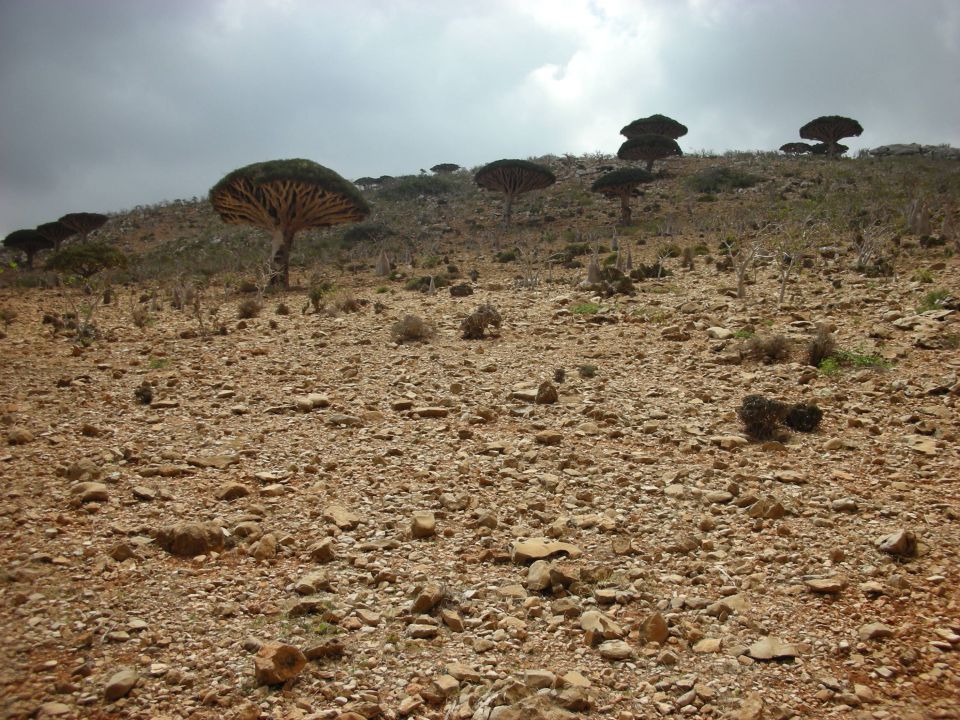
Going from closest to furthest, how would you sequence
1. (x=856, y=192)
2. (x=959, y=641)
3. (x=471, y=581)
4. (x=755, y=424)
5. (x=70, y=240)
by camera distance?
(x=959, y=641), (x=471, y=581), (x=755, y=424), (x=856, y=192), (x=70, y=240)

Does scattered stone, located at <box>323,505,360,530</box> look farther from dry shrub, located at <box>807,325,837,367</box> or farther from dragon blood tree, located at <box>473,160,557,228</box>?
dragon blood tree, located at <box>473,160,557,228</box>

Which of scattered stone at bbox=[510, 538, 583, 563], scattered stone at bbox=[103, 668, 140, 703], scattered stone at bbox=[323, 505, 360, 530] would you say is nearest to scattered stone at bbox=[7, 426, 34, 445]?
scattered stone at bbox=[323, 505, 360, 530]

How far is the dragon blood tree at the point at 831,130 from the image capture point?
144 feet

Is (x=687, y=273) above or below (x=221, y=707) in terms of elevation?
above

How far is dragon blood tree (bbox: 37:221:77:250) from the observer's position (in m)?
35.8

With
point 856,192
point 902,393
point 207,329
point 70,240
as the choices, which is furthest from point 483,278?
point 70,240

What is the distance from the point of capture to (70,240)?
130 ft

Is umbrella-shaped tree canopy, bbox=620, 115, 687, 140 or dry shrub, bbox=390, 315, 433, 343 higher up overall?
umbrella-shaped tree canopy, bbox=620, 115, 687, 140

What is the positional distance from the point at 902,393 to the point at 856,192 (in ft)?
91.0

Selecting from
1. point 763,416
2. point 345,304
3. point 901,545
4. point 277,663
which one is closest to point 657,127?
point 345,304

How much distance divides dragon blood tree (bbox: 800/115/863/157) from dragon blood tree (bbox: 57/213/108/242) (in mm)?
49309

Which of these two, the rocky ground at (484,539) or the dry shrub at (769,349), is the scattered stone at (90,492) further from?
the dry shrub at (769,349)

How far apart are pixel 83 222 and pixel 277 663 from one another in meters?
41.7

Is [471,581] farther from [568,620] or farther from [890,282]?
→ [890,282]
